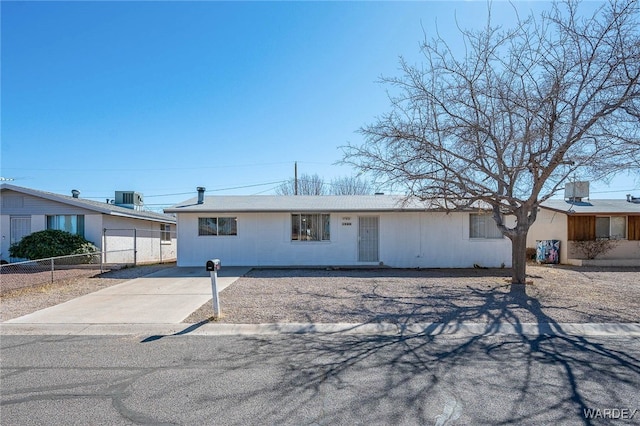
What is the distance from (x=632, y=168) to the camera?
9.45m

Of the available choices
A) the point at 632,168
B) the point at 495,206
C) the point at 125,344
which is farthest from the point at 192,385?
the point at 632,168

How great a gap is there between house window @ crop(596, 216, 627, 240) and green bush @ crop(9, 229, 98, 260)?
2419cm

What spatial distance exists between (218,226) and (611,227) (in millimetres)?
18902

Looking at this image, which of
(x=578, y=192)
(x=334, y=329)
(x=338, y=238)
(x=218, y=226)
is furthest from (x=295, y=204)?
(x=578, y=192)

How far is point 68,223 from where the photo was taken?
1758 cm

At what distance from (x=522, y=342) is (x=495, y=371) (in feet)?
4.97

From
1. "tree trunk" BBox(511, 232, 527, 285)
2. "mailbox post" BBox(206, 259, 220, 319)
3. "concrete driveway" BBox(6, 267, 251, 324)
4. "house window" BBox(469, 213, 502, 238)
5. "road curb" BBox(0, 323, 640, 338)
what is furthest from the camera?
"house window" BBox(469, 213, 502, 238)

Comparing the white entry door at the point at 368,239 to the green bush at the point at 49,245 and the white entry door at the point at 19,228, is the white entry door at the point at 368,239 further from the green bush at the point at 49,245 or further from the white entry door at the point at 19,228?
the white entry door at the point at 19,228

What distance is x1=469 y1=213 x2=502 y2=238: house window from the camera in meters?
15.7

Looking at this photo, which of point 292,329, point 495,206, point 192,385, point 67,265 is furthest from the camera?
point 67,265

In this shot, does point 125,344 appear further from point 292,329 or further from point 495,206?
point 495,206

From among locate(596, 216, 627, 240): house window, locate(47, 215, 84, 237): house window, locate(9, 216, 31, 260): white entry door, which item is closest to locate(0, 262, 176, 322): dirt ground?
locate(47, 215, 84, 237): house window

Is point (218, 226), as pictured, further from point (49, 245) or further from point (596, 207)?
point (596, 207)

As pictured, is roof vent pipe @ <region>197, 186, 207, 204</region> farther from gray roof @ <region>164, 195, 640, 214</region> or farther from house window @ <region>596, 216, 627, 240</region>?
house window @ <region>596, 216, 627, 240</region>
